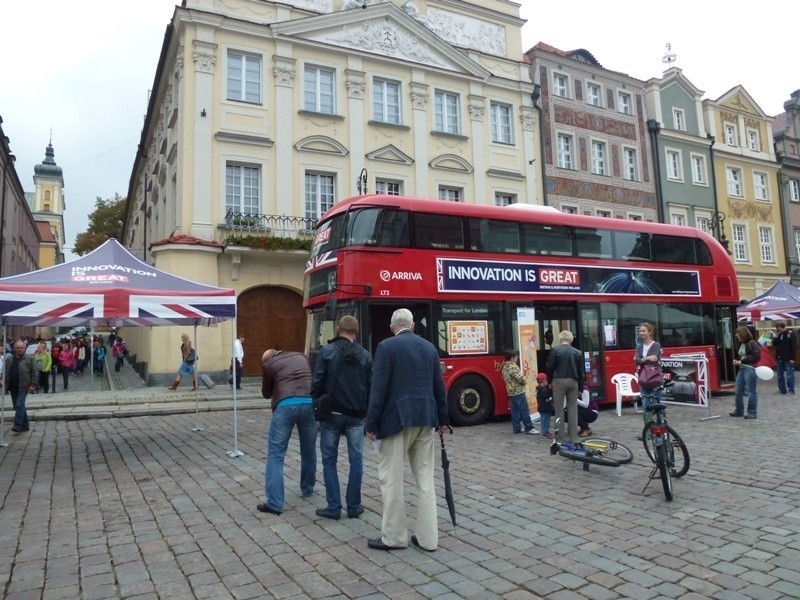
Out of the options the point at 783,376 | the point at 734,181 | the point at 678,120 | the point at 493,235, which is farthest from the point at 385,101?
the point at 734,181

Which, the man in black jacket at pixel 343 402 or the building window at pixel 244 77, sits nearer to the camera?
the man in black jacket at pixel 343 402

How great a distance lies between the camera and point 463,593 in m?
3.94

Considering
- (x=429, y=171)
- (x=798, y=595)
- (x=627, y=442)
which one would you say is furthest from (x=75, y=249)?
(x=798, y=595)

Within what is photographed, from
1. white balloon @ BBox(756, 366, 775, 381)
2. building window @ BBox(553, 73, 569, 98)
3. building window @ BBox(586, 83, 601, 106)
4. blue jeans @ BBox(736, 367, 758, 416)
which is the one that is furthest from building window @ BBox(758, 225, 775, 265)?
blue jeans @ BBox(736, 367, 758, 416)

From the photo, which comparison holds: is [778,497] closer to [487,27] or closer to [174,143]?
[174,143]

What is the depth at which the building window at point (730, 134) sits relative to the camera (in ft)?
109

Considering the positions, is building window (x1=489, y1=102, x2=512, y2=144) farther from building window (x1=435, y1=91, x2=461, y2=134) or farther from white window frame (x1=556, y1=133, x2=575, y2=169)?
white window frame (x1=556, y1=133, x2=575, y2=169)

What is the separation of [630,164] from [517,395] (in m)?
22.2

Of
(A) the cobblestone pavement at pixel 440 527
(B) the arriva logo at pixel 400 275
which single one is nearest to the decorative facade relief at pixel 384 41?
(B) the arriva logo at pixel 400 275

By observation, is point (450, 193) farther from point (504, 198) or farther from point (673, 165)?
point (673, 165)

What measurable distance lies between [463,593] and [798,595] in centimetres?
214

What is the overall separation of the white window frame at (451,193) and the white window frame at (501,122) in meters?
3.01

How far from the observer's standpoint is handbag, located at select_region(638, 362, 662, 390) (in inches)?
A: 317

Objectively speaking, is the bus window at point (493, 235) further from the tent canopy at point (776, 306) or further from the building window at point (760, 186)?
the building window at point (760, 186)
